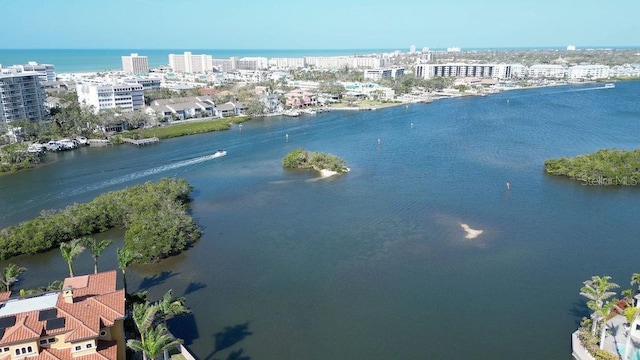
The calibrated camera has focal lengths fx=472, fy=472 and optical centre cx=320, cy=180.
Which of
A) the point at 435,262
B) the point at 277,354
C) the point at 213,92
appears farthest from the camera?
the point at 213,92

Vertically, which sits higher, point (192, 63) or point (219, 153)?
point (192, 63)

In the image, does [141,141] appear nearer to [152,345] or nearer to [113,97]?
[113,97]

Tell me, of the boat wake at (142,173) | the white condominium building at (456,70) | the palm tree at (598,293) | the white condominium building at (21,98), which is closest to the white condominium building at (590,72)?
the white condominium building at (456,70)

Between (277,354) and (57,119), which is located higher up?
(57,119)

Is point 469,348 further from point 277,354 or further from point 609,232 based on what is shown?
point 609,232

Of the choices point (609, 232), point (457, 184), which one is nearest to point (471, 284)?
point (609, 232)

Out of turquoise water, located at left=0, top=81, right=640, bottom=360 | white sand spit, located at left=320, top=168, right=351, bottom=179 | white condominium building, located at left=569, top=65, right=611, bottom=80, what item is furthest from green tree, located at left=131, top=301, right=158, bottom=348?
white condominium building, located at left=569, top=65, right=611, bottom=80

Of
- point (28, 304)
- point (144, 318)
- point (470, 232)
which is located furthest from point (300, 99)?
point (144, 318)
